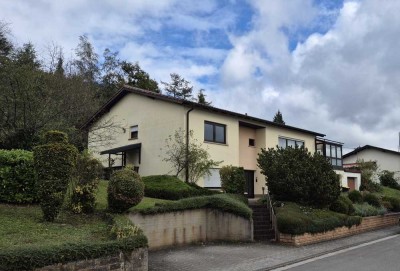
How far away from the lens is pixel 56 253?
7.87 m

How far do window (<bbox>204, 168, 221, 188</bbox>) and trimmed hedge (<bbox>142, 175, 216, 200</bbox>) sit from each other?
14.0 feet

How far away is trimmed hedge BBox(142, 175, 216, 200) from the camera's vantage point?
17.9 metres

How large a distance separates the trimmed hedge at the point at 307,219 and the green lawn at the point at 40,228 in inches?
282

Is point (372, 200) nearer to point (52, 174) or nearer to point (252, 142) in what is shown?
point (252, 142)

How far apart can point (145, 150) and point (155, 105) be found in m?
2.92

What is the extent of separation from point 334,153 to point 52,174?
3291 cm

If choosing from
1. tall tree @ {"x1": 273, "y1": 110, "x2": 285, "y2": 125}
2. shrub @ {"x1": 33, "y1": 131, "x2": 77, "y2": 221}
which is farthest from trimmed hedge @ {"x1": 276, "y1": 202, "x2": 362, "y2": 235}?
tall tree @ {"x1": 273, "y1": 110, "x2": 285, "y2": 125}

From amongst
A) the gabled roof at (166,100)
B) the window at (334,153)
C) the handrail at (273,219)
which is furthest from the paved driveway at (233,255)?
the window at (334,153)

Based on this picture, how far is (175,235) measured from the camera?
14.0 m

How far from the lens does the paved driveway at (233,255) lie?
11.1m

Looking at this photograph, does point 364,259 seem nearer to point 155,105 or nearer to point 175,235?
point 175,235

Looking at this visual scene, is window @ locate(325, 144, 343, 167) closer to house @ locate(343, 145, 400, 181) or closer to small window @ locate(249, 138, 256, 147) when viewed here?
house @ locate(343, 145, 400, 181)

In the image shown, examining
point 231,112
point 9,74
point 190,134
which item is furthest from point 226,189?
point 9,74

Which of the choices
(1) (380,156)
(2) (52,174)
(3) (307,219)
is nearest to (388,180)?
→ (1) (380,156)
